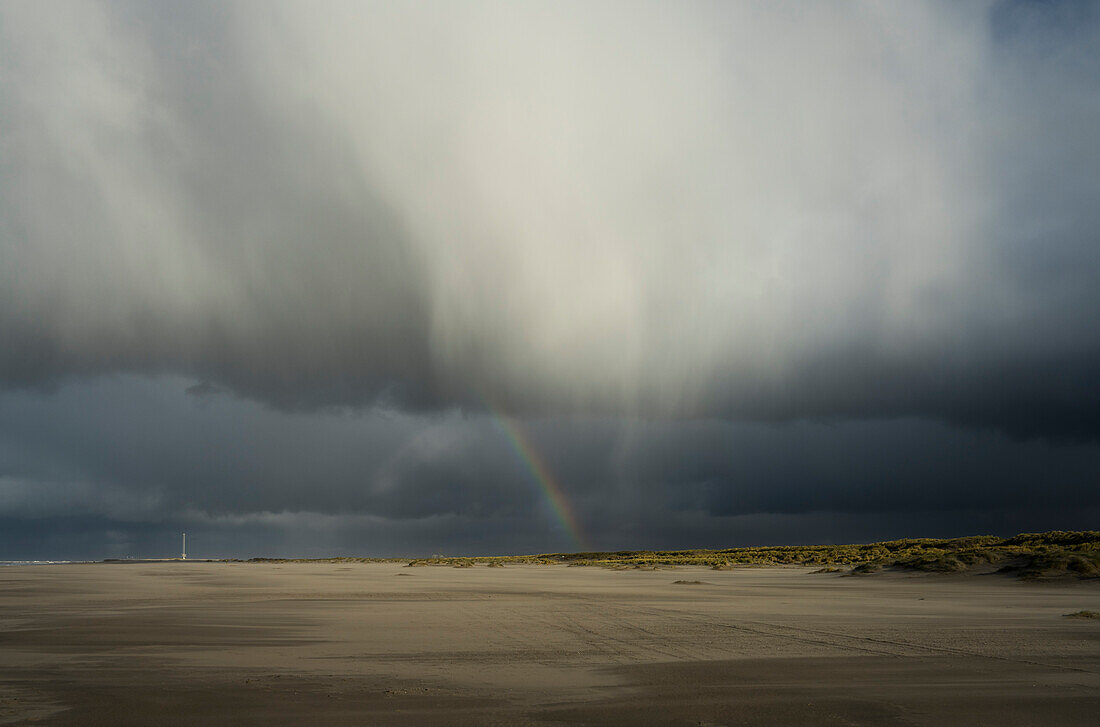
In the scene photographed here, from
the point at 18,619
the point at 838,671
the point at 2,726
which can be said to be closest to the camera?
the point at 2,726

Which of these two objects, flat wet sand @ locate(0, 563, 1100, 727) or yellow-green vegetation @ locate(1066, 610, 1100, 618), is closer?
flat wet sand @ locate(0, 563, 1100, 727)

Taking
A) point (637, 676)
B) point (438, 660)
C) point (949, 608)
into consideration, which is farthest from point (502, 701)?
point (949, 608)

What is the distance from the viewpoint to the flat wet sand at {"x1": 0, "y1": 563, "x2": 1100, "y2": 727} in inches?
421

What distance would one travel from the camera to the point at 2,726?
966 cm

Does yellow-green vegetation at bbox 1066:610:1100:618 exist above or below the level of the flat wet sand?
below

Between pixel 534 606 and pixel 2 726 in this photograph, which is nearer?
pixel 2 726

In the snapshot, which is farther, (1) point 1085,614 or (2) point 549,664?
(1) point 1085,614

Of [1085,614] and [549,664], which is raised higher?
[549,664]

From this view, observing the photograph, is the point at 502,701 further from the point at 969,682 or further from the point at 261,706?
the point at 969,682

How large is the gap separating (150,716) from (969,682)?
12422 mm

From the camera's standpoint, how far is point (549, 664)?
15008 millimetres

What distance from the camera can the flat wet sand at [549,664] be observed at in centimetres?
1070

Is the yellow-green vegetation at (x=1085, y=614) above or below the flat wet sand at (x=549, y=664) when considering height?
below

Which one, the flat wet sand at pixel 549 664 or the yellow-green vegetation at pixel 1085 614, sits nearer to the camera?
the flat wet sand at pixel 549 664
